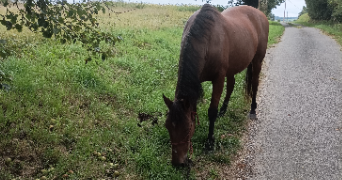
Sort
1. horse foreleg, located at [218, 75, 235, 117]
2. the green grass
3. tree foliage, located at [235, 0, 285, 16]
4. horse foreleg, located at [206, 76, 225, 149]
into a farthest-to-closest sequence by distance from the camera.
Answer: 1. tree foliage, located at [235, 0, 285, 16]
2. the green grass
3. horse foreleg, located at [218, 75, 235, 117]
4. horse foreleg, located at [206, 76, 225, 149]

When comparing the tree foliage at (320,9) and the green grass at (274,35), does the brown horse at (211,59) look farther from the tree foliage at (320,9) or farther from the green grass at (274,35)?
the tree foliage at (320,9)

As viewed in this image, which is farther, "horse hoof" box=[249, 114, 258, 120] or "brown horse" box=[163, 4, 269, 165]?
"horse hoof" box=[249, 114, 258, 120]

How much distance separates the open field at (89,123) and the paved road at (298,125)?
451 mm

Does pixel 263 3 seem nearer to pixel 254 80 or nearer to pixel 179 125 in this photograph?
pixel 254 80

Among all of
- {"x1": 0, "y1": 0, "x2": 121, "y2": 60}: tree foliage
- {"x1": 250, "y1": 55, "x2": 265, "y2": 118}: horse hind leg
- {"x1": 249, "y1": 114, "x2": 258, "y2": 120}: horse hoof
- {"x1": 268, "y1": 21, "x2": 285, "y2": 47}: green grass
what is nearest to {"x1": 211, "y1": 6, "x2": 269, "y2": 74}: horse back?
{"x1": 250, "y1": 55, "x2": 265, "y2": 118}: horse hind leg

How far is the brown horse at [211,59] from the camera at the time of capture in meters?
3.08

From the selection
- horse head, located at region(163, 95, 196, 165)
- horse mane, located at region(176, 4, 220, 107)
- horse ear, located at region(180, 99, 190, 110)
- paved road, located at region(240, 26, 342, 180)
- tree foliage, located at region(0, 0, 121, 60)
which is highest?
tree foliage, located at region(0, 0, 121, 60)

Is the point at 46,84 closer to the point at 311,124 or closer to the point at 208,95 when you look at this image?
the point at 208,95

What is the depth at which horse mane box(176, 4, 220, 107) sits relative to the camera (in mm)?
3117

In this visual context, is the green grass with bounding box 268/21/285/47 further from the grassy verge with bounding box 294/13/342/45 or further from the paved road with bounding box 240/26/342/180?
the paved road with bounding box 240/26/342/180

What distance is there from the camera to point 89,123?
4.31 meters

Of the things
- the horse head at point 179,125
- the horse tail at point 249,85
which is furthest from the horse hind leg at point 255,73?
the horse head at point 179,125

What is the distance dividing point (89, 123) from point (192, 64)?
2170 mm

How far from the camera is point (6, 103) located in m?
4.07
